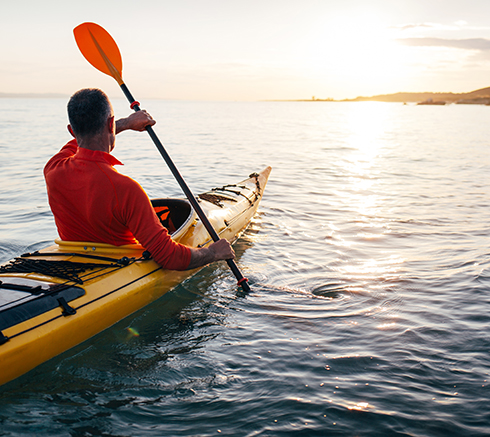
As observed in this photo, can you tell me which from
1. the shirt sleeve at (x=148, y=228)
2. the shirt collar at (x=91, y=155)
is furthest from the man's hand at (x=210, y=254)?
the shirt collar at (x=91, y=155)

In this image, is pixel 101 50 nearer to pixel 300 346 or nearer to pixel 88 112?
pixel 88 112

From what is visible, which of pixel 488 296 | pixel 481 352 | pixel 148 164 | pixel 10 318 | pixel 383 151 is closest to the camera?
pixel 10 318

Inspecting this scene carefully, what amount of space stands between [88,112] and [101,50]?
207cm

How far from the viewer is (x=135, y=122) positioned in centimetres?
398

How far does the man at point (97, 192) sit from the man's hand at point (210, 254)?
152 mm

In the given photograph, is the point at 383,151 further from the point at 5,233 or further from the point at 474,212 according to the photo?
the point at 5,233

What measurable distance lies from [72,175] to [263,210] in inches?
213

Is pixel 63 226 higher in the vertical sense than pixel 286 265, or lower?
higher

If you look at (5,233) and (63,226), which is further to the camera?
(5,233)

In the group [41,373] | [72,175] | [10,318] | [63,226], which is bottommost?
[41,373]

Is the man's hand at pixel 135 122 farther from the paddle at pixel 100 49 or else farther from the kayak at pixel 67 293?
the kayak at pixel 67 293

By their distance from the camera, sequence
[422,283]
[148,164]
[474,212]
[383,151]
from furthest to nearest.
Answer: [383,151], [148,164], [474,212], [422,283]

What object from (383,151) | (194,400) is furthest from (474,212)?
(383,151)

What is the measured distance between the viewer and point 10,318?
275 cm
